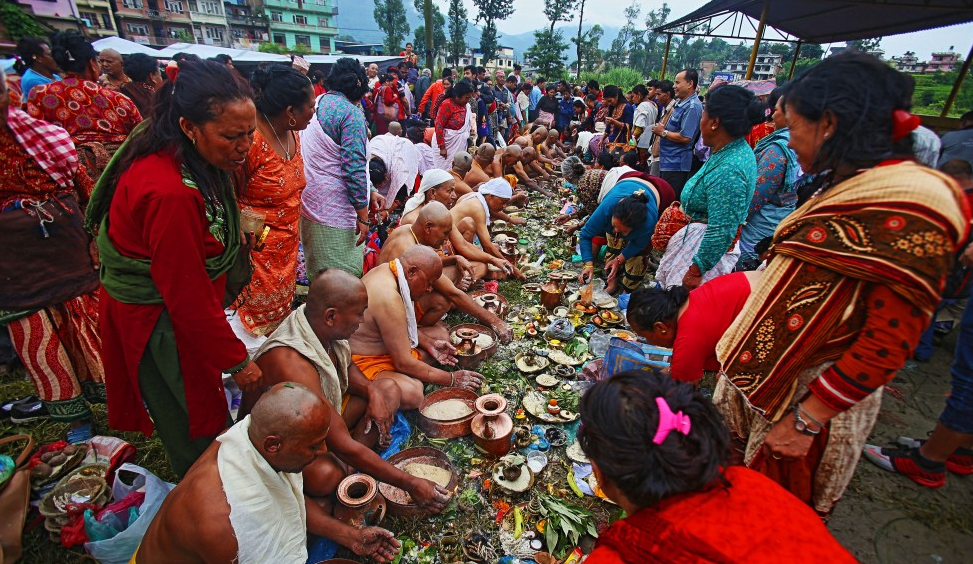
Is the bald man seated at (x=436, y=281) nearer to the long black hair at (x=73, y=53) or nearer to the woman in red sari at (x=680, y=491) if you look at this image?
the woman in red sari at (x=680, y=491)

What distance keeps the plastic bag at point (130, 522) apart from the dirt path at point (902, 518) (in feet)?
13.0

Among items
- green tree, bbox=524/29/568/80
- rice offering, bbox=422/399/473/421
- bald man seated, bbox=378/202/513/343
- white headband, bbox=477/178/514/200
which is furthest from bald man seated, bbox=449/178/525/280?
green tree, bbox=524/29/568/80

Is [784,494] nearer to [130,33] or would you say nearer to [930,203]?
[930,203]

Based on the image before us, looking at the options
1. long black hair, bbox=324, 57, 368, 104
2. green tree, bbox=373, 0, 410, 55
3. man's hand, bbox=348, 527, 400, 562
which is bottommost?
man's hand, bbox=348, 527, 400, 562

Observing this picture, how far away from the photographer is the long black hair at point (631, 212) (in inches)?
182

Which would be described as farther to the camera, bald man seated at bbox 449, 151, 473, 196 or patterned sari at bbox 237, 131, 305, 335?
bald man seated at bbox 449, 151, 473, 196

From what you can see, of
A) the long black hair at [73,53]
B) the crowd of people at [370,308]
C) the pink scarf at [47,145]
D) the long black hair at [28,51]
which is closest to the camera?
the crowd of people at [370,308]

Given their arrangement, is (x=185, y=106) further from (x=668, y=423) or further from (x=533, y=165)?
(x=533, y=165)

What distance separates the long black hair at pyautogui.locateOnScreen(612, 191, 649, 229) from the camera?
4.61 m

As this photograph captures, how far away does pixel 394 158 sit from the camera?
5.99 m

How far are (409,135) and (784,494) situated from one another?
8930mm

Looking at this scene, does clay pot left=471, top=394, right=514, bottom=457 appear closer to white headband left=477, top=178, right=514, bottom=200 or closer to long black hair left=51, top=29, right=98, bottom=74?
white headband left=477, top=178, right=514, bottom=200

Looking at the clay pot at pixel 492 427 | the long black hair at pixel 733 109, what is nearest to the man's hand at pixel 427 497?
the clay pot at pixel 492 427

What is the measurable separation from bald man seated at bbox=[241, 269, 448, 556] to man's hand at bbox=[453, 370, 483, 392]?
1046 millimetres
